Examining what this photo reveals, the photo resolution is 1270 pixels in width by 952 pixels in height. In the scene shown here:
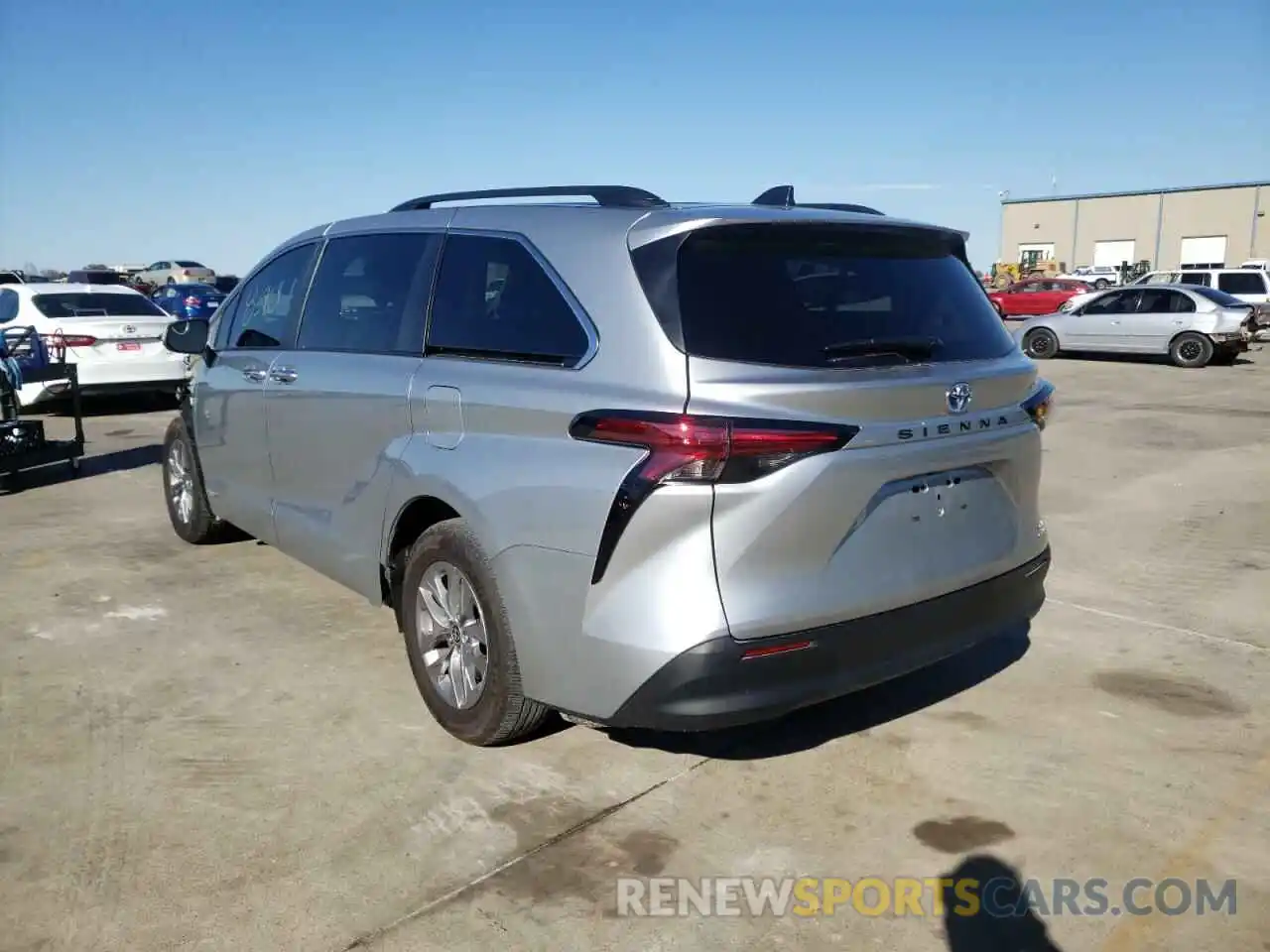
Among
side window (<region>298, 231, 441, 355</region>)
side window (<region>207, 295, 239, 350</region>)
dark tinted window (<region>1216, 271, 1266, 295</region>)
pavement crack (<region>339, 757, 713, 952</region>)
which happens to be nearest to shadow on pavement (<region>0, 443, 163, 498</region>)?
side window (<region>207, 295, 239, 350</region>)

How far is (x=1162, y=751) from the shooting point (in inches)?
147

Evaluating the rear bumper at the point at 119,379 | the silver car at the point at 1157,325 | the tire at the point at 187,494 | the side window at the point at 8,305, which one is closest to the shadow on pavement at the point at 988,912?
the tire at the point at 187,494

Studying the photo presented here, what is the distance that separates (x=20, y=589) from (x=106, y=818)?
2888 mm

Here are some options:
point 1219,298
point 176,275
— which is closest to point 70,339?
point 1219,298

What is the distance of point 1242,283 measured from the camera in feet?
80.1

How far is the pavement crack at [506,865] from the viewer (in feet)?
8.94

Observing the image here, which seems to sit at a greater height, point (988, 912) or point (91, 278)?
point (91, 278)

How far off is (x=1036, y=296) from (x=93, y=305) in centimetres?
2912

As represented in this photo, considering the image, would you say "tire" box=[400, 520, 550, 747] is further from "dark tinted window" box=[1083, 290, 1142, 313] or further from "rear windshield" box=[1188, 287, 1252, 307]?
"dark tinted window" box=[1083, 290, 1142, 313]

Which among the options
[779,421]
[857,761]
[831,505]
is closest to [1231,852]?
[857,761]

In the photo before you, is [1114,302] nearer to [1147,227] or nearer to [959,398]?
[959,398]

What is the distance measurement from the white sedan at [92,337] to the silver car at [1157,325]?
13.7 meters

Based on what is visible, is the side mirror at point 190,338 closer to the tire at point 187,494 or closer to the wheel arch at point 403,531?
the tire at point 187,494

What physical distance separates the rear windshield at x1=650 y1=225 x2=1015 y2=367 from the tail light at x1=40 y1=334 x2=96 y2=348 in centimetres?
1073
